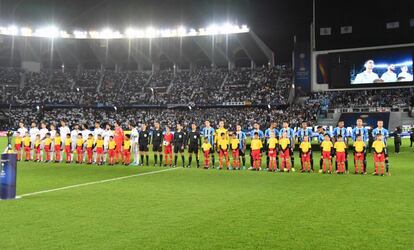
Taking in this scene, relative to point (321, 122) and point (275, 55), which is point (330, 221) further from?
point (275, 55)

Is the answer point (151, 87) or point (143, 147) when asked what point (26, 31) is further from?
point (143, 147)

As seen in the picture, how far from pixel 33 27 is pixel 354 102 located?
158 feet

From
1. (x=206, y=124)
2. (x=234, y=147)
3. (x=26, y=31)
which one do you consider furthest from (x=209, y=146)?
(x=26, y=31)

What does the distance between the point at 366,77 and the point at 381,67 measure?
1944 mm

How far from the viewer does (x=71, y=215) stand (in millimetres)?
8305

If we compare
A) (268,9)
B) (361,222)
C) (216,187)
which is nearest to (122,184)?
(216,187)

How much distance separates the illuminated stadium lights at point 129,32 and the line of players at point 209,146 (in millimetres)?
35177

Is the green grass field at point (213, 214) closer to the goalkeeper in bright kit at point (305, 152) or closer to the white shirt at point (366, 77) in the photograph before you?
the goalkeeper in bright kit at point (305, 152)

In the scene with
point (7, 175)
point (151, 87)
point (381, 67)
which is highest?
point (151, 87)

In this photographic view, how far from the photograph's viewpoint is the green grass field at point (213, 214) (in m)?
6.36

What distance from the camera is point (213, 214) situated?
8.44 meters

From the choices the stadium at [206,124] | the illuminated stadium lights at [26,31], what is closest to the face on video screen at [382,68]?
the stadium at [206,124]

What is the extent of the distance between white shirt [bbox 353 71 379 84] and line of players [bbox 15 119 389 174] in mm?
24311

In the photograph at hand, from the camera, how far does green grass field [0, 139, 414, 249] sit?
20.9 ft
